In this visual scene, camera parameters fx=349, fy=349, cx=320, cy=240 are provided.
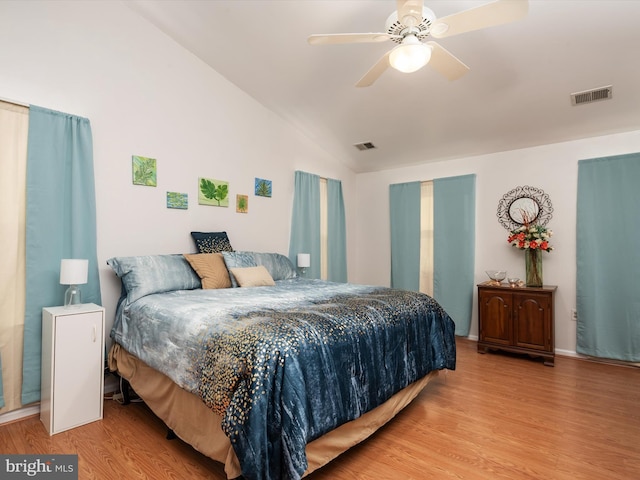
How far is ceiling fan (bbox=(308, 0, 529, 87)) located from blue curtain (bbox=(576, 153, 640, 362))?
2482mm

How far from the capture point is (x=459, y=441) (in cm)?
212

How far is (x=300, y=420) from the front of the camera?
57.7 inches

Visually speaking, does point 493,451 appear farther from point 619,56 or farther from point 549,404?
point 619,56

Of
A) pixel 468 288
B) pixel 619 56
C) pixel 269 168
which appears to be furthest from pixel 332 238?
pixel 619 56

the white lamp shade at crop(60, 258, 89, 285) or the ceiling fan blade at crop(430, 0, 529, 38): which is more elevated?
the ceiling fan blade at crop(430, 0, 529, 38)

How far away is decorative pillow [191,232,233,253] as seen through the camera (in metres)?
3.42

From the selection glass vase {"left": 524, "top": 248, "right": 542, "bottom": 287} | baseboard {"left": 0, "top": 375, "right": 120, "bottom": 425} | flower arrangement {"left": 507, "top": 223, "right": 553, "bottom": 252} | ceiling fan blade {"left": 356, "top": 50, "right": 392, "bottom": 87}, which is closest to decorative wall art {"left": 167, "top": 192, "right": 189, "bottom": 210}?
baseboard {"left": 0, "top": 375, "right": 120, "bottom": 425}

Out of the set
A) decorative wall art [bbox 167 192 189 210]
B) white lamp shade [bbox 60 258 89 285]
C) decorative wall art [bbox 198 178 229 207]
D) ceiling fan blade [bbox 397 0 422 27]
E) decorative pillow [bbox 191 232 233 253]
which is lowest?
white lamp shade [bbox 60 258 89 285]

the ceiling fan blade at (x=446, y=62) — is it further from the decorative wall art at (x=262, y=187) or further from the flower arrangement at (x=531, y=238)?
the decorative wall art at (x=262, y=187)

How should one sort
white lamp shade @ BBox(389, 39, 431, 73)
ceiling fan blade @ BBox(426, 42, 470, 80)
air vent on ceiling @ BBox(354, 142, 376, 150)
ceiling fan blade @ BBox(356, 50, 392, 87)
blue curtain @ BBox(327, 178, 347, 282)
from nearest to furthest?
white lamp shade @ BBox(389, 39, 431, 73) → ceiling fan blade @ BBox(426, 42, 470, 80) → ceiling fan blade @ BBox(356, 50, 392, 87) → air vent on ceiling @ BBox(354, 142, 376, 150) → blue curtain @ BBox(327, 178, 347, 282)

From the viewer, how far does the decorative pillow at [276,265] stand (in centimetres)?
363

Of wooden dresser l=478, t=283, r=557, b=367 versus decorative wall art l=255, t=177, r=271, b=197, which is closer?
wooden dresser l=478, t=283, r=557, b=367

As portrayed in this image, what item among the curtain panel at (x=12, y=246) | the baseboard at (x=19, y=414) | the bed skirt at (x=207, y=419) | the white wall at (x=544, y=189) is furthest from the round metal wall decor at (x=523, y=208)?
the baseboard at (x=19, y=414)

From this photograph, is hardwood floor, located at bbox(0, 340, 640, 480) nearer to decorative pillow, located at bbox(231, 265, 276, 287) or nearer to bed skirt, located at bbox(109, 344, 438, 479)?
bed skirt, located at bbox(109, 344, 438, 479)
